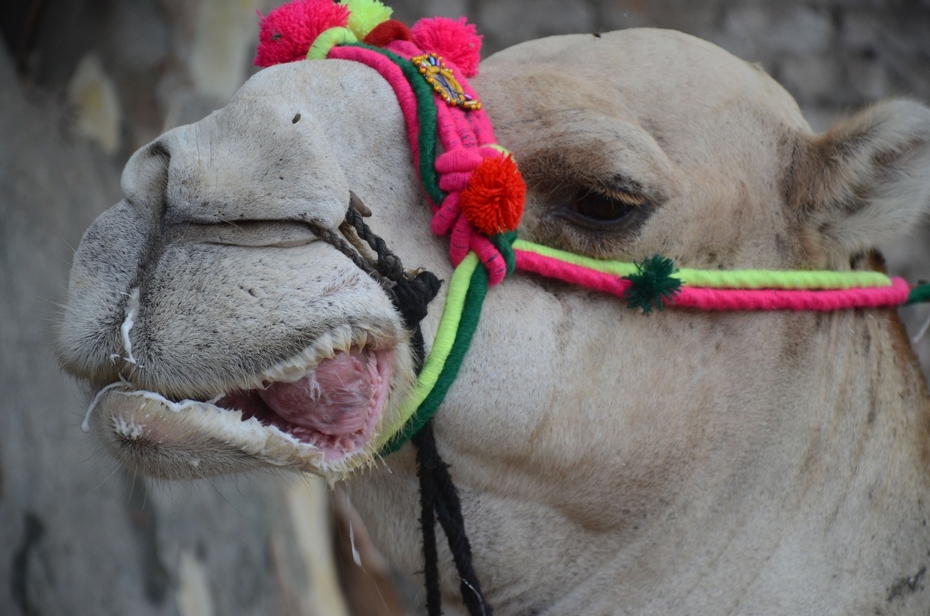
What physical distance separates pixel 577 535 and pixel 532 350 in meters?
0.57

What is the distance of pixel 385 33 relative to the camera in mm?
2143

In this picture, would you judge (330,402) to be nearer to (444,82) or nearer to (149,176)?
(149,176)

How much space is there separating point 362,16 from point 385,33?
114 millimetres

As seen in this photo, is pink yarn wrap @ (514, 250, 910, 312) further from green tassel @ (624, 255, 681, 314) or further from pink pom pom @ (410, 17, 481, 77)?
pink pom pom @ (410, 17, 481, 77)

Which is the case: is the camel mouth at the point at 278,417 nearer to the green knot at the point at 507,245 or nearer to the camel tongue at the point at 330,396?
the camel tongue at the point at 330,396

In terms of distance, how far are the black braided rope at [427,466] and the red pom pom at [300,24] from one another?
63 cm

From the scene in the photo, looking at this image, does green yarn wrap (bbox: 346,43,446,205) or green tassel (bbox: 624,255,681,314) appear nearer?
green yarn wrap (bbox: 346,43,446,205)

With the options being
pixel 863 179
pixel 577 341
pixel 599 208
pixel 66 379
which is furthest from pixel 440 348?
pixel 66 379

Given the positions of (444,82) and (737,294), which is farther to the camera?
(737,294)

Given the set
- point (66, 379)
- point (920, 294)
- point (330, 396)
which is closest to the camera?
point (330, 396)

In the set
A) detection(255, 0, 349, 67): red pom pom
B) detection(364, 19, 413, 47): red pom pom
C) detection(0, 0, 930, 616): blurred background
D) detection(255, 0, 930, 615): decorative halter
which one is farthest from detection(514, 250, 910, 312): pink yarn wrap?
detection(0, 0, 930, 616): blurred background

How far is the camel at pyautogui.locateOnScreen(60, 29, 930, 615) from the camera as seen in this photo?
63.8 inches

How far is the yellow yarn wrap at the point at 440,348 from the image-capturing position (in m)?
1.82

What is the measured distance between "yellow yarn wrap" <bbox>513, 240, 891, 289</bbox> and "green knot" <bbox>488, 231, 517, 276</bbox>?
0.05m
